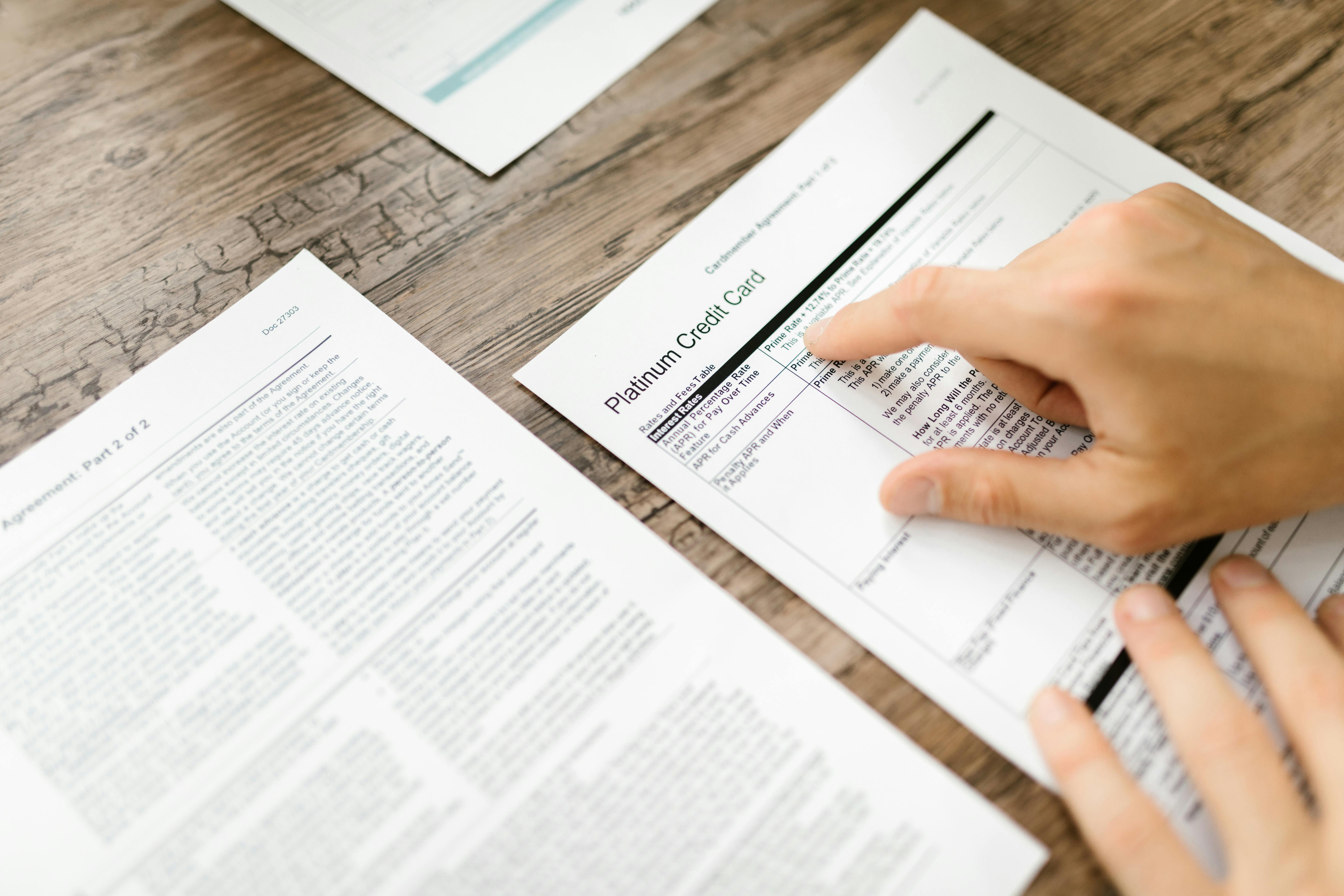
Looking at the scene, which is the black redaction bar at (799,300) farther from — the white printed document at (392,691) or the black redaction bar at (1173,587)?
the black redaction bar at (1173,587)

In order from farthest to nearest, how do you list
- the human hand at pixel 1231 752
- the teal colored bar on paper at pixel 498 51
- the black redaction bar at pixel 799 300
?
the teal colored bar on paper at pixel 498 51 → the black redaction bar at pixel 799 300 → the human hand at pixel 1231 752

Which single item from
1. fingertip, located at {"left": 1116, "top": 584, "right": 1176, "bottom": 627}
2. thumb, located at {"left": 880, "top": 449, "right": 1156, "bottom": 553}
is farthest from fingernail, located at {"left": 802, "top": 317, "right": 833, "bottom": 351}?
fingertip, located at {"left": 1116, "top": 584, "right": 1176, "bottom": 627}

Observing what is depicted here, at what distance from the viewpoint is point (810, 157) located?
634mm

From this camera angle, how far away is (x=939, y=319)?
50 cm

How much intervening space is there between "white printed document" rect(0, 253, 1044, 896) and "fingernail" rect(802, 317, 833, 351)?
0.58 feet

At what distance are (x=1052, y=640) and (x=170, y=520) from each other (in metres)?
0.53

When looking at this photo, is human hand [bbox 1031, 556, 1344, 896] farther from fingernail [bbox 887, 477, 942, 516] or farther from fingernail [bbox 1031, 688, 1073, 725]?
fingernail [bbox 887, 477, 942, 516]

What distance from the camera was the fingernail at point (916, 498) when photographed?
1.61 feet

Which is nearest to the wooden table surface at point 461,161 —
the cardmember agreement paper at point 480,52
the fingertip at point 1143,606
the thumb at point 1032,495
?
the cardmember agreement paper at point 480,52

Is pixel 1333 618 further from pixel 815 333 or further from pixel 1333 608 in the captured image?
pixel 815 333

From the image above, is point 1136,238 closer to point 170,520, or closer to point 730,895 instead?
point 730,895

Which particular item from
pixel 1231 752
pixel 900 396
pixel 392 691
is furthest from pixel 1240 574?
pixel 392 691

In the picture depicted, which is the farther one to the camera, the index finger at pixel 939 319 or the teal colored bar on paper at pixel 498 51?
the teal colored bar on paper at pixel 498 51

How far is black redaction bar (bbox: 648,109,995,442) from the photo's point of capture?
0.54 m
